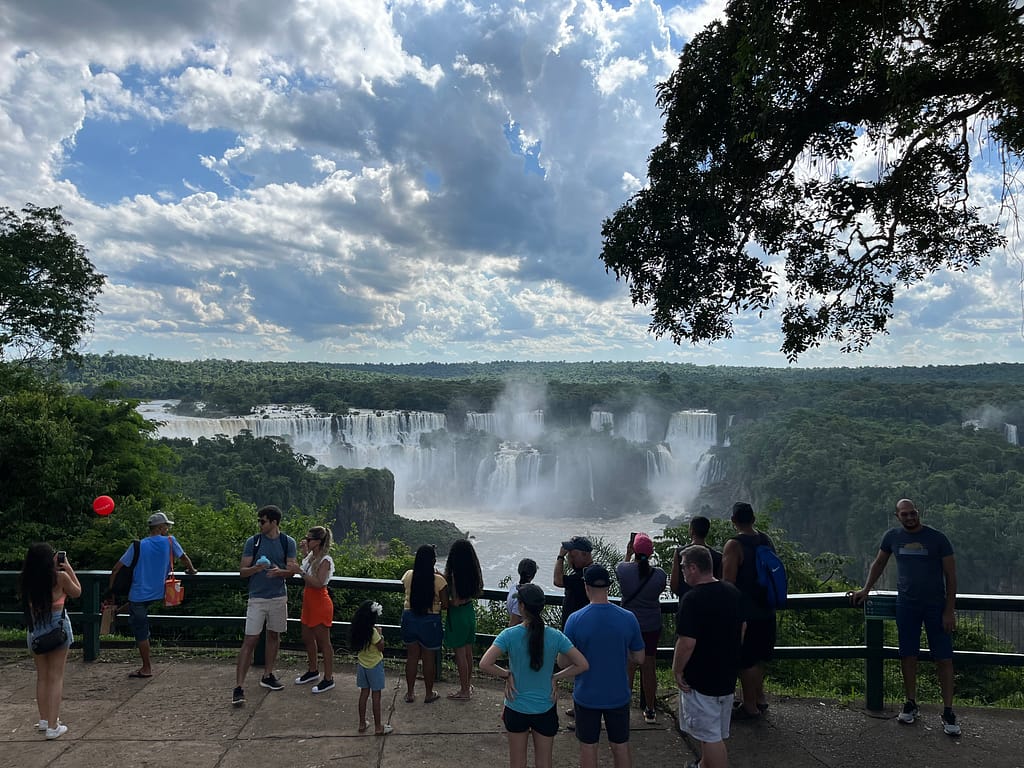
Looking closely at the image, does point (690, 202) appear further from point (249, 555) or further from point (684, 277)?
point (249, 555)

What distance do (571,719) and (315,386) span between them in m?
78.9

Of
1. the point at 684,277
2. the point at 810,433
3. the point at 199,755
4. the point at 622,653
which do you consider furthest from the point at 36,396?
the point at 810,433

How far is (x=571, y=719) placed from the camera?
16.3 ft

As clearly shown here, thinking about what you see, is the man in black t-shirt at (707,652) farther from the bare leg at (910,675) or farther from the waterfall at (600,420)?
the waterfall at (600,420)

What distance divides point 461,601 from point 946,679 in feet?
11.3

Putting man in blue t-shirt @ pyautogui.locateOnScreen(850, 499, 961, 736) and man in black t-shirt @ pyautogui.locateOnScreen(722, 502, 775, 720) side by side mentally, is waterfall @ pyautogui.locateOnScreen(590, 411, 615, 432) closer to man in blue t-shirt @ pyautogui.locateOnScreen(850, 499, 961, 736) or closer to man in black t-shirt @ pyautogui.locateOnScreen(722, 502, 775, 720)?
man in blue t-shirt @ pyautogui.locateOnScreen(850, 499, 961, 736)

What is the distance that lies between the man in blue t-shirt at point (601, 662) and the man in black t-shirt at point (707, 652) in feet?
0.92

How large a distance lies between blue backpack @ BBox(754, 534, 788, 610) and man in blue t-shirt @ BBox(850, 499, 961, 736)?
30.2 inches

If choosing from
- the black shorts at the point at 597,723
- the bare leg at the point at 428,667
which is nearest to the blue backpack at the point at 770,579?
the black shorts at the point at 597,723

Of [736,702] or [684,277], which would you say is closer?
[736,702]

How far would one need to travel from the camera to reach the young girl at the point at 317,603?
17.5 ft

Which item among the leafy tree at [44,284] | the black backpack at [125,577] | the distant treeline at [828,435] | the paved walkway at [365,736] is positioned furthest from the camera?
the distant treeline at [828,435]

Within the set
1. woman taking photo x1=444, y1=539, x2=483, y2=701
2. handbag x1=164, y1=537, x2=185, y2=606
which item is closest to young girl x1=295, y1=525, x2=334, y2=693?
woman taking photo x1=444, y1=539, x2=483, y2=701

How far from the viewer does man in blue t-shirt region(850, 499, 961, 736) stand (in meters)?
4.80
